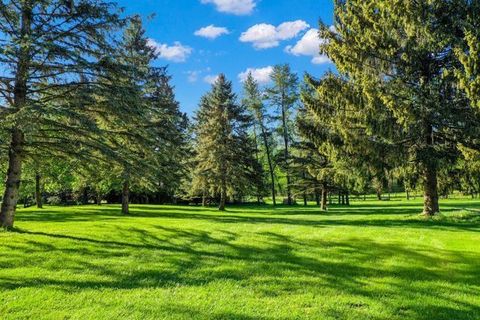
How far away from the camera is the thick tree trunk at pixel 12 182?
11.7m

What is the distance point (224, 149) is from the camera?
30.1 meters

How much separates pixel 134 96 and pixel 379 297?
8650 mm

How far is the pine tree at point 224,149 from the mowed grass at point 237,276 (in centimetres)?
1852

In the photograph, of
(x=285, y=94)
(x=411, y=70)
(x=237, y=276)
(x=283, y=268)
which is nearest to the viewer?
(x=237, y=276)

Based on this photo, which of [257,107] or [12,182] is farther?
[257,107]

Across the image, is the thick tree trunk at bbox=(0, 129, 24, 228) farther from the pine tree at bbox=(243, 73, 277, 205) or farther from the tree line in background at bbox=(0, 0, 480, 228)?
the pine tree at bbox=(243, 73, 277, 205)

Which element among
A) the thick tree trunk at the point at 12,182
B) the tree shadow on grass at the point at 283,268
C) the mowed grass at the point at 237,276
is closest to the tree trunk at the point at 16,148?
the thick tree trunk at the point at 12,182

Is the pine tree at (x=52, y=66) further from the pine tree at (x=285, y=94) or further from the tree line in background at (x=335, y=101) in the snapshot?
the pine tree at (x=285, y=94)

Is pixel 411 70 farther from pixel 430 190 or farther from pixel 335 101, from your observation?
pixel 430 190

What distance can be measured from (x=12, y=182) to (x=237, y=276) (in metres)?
8.71

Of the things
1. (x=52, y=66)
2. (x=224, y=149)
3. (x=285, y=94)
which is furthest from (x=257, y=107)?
(x=52, y=66)

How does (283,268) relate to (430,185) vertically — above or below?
below

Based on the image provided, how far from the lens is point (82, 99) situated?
11.2 m

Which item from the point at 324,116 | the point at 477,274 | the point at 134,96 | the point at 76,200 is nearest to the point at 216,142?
the point at 324,116
